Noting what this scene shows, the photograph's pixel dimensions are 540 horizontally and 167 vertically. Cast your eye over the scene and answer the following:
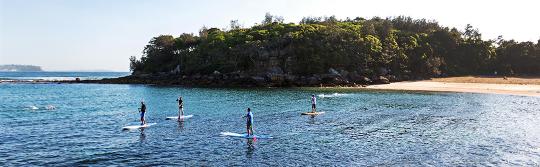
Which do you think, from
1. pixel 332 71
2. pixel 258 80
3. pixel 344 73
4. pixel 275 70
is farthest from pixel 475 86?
pixel 258 80

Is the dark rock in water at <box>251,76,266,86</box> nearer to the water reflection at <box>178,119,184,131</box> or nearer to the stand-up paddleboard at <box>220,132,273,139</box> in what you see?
the water reflection at <box>178,119,184,131</box>

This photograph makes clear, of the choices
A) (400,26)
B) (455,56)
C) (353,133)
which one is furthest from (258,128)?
(400,26)

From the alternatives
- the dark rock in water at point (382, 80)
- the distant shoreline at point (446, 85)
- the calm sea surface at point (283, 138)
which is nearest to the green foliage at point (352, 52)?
the dark rock in water at point (382, 80)

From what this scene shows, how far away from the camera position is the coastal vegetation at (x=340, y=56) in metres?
111

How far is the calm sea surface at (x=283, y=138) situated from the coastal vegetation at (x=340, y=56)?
56786 mm

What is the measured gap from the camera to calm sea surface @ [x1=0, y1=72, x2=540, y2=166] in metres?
25.3

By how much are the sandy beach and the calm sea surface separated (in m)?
31.3

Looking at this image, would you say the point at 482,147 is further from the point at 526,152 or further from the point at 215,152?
the point at 215,152

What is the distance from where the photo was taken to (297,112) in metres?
50.5

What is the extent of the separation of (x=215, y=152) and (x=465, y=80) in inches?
3735

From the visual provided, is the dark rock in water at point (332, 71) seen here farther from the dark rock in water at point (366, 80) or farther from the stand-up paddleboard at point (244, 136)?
the stand-up paddleboard at point (244, 136)

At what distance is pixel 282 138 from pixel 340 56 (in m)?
80.6

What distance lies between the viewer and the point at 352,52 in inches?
4451

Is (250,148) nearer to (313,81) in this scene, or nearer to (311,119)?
(311,119)
